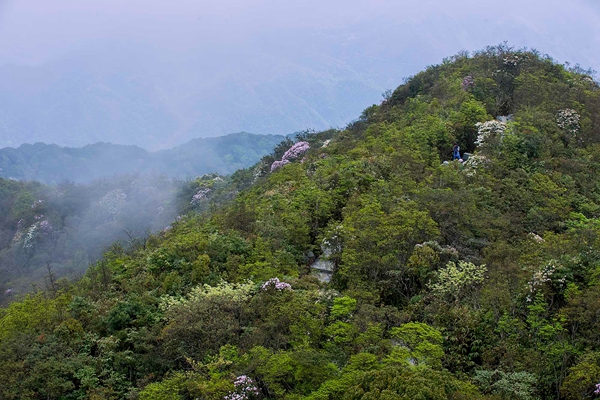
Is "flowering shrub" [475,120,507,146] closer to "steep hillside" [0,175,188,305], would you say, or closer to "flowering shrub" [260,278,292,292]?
"flowering shrub" [260,278,292,292]

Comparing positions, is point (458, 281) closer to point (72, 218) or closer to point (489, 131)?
point (489, 131)

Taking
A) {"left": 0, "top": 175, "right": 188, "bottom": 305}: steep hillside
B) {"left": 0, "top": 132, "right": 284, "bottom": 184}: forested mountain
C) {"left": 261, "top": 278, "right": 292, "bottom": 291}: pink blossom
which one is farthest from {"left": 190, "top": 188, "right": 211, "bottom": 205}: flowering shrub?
{"left": 261, "top": 278, "right": 292, "bottom": 291}: pink blossom

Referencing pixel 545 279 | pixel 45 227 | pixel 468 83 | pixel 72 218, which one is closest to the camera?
pixel 545 279

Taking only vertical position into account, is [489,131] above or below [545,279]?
above

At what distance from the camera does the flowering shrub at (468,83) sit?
24.5m

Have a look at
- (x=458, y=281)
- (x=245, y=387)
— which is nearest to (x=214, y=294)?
(x=245, y=387)

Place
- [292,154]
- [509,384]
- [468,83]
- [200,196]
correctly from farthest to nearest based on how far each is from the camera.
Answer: [200,196], [292,154], [468,83], [509,384]

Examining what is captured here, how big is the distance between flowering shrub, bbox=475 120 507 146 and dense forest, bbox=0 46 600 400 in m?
0.07

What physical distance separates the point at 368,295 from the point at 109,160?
48.2 metres

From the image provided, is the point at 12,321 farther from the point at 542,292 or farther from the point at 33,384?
the point at 542,292

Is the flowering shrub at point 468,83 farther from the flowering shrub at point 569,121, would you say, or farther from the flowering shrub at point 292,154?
the flowering shrub at point 292,154

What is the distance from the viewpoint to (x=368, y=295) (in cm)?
1125

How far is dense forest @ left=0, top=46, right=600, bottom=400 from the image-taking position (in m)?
8.56

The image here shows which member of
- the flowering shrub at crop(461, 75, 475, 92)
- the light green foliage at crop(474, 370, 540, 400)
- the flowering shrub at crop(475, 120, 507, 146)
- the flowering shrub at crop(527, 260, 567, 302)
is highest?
the flowering shrub at crop(461, 75, 475, 92)
